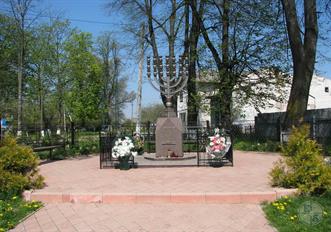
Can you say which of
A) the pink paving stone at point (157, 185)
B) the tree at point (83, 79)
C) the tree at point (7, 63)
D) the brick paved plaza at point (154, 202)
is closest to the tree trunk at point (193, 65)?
the pink paving stone at point (157, 185)

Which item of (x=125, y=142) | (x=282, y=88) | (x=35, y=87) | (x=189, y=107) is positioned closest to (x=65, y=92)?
(x=35, y=87)

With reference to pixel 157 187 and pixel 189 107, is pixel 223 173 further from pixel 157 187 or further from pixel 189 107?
pixel 189 107

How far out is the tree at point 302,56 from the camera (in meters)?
15.4

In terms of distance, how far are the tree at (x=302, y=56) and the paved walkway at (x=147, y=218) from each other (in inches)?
404

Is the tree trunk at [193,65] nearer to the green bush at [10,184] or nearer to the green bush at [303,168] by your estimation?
the green bush at [303,168]

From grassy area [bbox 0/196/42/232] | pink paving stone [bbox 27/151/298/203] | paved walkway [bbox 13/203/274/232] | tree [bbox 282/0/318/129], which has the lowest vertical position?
paved walkway [bbox 13/203/274/232]

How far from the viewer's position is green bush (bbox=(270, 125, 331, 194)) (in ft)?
21.1

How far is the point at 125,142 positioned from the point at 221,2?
13330 millimetres

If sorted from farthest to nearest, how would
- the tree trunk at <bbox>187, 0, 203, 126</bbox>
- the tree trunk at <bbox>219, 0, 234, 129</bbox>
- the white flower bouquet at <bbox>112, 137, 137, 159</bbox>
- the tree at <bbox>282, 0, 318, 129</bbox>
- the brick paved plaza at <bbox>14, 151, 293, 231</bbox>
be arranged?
the tree trunk at <bbox>187, 0, 203, 126</bbox> → the tree trunk at <bbox>219, 0, 234, 129</bbox> → the tree at <bbox>282, 0, 318, 129</bbox> → the white flower bouquet at <bbox>112, 137, 137, 159</bbox> → the brick paved plaza at <bbox>14, 151, 293, 231</bbox>

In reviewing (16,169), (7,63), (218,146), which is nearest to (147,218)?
(16,169)

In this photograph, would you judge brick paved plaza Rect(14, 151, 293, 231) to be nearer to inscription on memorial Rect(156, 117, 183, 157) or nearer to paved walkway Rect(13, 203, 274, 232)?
paved walkway Rect(13, 203, 274, 232)

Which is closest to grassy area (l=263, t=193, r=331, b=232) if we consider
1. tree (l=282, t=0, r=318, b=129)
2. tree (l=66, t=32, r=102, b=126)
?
tree (l=282, t=0, r=318, b=129)

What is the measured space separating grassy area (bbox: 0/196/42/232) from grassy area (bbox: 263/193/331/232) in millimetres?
3799

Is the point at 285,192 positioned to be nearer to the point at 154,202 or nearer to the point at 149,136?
the point at 154,202
